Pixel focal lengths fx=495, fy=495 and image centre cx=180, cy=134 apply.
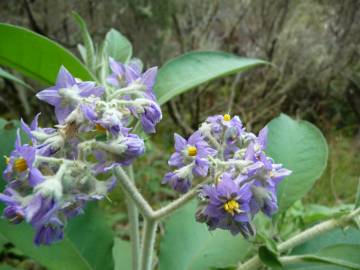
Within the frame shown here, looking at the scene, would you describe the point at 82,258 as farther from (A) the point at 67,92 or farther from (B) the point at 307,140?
(B) the point at 307,140

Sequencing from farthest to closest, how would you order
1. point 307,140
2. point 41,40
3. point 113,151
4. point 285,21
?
1. point 285,21
2. point 307,140
3. point 41,40
4. point 113,151

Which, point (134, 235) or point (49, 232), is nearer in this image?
point (49, 232)

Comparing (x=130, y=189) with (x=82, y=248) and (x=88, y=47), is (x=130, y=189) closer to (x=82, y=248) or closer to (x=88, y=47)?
(x=82, y=248)

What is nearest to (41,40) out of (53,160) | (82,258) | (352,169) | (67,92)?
(67,92)

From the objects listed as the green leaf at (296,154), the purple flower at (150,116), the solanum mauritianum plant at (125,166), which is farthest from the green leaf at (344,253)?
the purple flower at (150,116)

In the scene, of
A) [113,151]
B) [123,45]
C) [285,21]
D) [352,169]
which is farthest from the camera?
[285,21]

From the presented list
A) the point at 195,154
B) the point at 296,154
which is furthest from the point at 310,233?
the point at 195,154

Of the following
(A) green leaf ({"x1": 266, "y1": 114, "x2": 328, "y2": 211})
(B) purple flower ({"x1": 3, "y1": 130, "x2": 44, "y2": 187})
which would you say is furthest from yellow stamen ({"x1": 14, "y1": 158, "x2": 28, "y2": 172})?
(A) green leaf ({"x1": 266, "y1": 114, "x2": 328, "y2": 211})

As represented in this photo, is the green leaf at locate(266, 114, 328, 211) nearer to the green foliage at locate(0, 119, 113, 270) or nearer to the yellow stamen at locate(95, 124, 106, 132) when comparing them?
the green foliage at locate(0, 119, 113, 270)
